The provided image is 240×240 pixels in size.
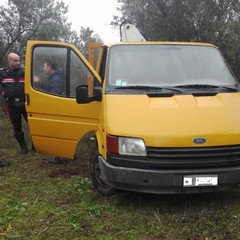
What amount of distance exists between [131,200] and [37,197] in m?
1.27

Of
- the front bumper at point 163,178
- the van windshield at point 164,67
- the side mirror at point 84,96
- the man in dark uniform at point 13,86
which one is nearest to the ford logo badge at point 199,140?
the front bumper at point 163,178

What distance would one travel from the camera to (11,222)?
4234 millimetres

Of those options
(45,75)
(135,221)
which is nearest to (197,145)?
(135,221)

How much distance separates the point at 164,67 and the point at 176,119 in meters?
1.12

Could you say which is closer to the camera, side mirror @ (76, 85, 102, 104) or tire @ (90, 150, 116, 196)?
side mirror @ (76, 85, 102, 104)

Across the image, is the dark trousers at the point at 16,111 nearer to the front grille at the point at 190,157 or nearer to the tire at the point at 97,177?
the tire at the point at 97,177

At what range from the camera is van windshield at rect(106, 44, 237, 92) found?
4863mm

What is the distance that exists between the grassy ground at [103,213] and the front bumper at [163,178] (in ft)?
1.11

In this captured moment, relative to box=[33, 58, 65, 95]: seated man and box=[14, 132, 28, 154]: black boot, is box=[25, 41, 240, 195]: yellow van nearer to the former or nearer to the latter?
box=[33, 58, 65, 95]: seated man

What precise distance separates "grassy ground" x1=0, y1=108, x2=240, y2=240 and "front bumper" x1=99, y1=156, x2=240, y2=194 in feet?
1.11

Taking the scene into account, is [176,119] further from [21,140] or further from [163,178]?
[21,140]

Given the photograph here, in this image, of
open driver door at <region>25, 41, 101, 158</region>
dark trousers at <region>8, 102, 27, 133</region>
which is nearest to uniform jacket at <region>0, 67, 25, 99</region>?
dark trousers at <region>8, 102, 27, 133</region>

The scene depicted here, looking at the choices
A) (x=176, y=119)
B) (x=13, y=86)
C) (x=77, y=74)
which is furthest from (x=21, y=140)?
(x=176, y=119)

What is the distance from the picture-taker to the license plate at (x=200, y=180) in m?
4.03
